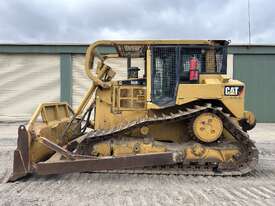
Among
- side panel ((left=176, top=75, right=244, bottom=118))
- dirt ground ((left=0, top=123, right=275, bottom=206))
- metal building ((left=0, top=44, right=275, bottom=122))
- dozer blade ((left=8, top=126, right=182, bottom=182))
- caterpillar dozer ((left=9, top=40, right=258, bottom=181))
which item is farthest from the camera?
metal building ((left=0, top=44, right=275, bottom=122))

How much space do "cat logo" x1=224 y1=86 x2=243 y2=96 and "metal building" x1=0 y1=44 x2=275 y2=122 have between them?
46.0ft

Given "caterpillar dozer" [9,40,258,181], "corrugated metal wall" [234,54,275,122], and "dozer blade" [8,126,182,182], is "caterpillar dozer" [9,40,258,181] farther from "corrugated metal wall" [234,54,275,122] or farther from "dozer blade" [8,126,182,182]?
"corrugated metal wall" [234,54,275,122]

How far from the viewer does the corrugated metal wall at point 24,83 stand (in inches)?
842

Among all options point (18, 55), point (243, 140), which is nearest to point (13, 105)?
point (18, 55)

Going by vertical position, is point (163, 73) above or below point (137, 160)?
above

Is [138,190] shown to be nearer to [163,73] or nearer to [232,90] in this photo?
[163,73]

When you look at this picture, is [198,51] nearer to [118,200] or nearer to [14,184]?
[118,200]

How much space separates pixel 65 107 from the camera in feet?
31.1

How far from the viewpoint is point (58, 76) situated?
21.4m

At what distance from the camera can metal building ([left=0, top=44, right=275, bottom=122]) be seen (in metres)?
21.2

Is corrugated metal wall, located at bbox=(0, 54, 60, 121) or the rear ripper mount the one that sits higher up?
corrugated metal wall, located at bbox=(0, 54, 60, 121)

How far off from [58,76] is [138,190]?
616 inches

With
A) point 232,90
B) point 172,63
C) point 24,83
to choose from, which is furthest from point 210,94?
point 24,83

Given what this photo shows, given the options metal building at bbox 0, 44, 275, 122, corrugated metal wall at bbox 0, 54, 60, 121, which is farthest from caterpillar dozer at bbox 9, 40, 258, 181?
corrugated metal wall at bbox 0, 54, 60, 121
